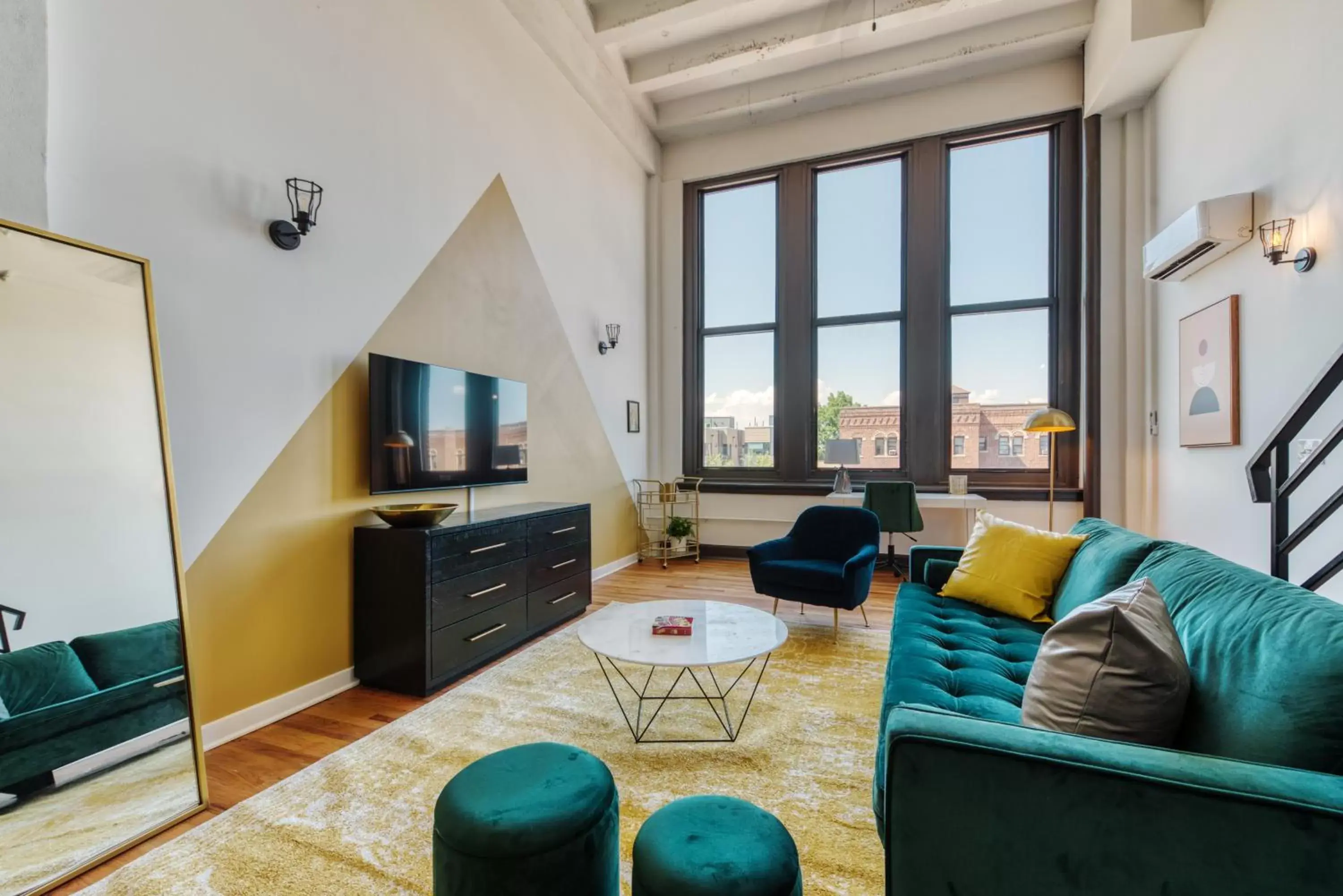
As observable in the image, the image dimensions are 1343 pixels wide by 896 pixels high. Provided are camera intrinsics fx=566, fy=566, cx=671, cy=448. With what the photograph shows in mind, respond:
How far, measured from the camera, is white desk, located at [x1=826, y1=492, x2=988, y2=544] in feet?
15.9

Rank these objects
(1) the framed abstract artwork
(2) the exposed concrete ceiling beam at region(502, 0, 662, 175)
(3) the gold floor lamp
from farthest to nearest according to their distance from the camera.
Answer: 1. (3) the gold floor lamp
2. (2) the exposed concrete ceiling beam at region(502, 0, 662, 175)
3. (1) the framed abstract artwork

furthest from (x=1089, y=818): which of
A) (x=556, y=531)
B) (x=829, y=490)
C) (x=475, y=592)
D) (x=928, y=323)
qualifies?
(x=928, y=323)

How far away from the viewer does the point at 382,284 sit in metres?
2.94

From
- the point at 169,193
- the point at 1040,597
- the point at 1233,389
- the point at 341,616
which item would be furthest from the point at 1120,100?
the point at 341,616

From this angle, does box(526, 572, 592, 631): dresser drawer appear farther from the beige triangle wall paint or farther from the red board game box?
the red board game box

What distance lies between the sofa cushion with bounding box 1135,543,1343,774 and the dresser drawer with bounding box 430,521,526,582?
2.61 metres

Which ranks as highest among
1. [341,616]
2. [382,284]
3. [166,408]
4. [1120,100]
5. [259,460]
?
[1120,100]

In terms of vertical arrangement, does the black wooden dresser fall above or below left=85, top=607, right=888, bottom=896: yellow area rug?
above

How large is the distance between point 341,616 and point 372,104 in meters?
2.58

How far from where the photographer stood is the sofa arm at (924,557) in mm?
2898

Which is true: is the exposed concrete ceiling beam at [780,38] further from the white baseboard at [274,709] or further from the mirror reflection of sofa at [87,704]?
the mirror reflection of sofa at [87,704]

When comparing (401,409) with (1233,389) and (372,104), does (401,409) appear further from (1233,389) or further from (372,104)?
(1233,389)

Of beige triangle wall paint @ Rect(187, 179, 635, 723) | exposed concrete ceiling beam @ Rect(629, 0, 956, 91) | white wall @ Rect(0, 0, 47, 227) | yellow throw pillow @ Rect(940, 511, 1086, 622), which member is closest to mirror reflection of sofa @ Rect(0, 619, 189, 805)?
beige triangle wall paint @ Rect(187, 179, 635, 723)

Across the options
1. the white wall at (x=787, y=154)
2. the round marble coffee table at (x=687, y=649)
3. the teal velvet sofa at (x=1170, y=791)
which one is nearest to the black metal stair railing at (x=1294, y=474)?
the teal velvet sofa at (x=1170, y=791)
